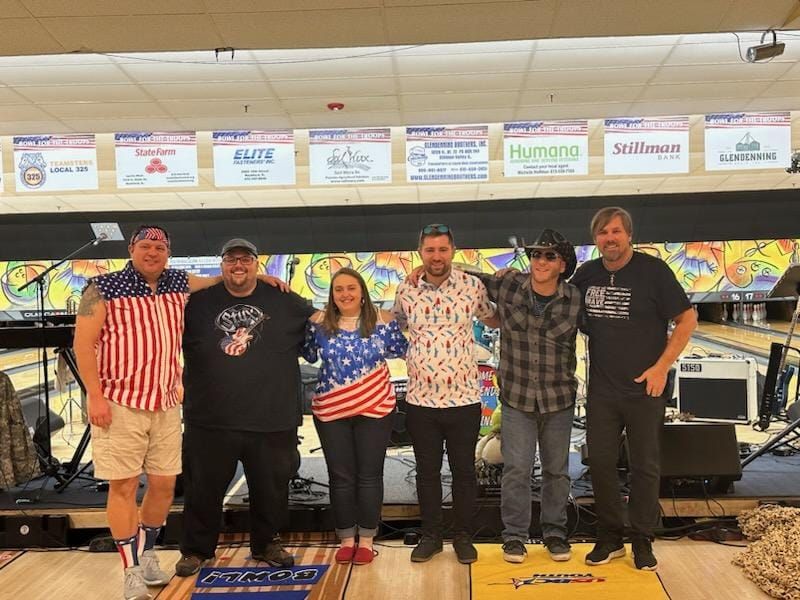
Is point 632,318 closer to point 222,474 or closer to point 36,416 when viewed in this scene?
point 222,474

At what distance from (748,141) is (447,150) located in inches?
95.8

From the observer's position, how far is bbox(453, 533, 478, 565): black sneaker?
2.65 meters

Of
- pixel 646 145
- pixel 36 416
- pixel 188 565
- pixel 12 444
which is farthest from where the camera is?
pixel 646 145

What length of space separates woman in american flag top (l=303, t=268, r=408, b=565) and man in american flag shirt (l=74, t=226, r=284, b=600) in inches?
22.5

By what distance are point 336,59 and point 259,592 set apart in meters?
3.10

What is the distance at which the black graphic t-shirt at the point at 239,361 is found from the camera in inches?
101

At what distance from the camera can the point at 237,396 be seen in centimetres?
257

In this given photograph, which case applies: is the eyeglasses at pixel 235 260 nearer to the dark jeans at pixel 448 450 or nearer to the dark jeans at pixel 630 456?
the dark jeans at pixel 448 450

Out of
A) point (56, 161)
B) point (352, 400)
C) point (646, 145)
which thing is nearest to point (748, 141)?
point (646, 145)

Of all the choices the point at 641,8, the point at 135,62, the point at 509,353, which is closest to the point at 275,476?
the point at 509,353

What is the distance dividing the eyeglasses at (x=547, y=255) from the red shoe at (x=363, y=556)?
4.47 feet

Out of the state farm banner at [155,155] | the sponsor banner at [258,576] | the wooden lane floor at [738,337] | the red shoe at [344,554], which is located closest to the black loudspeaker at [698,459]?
the red shoe at [344,554]

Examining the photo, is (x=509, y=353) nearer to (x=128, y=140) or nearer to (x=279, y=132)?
(x=279, y=132)

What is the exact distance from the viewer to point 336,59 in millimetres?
4152
